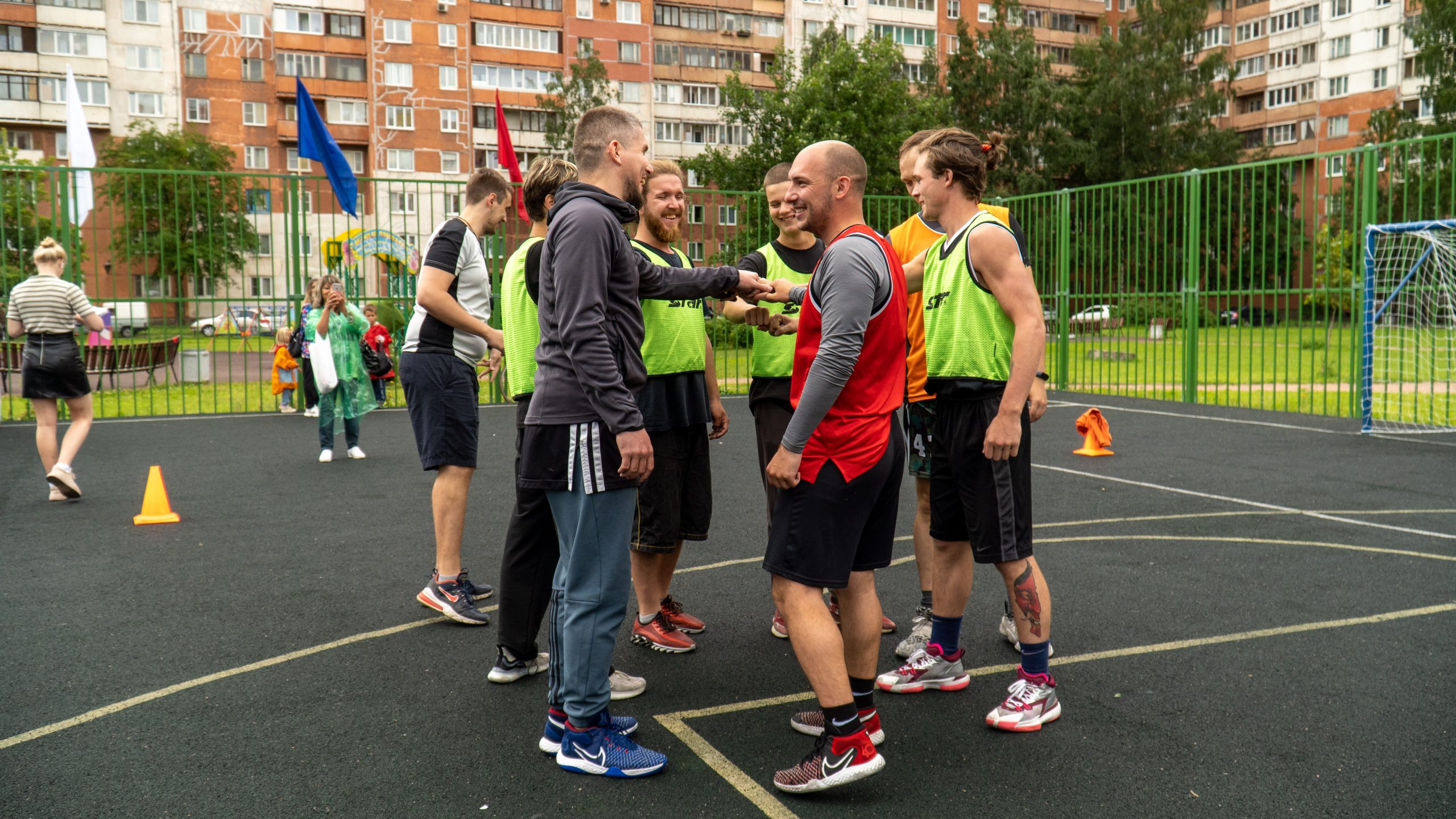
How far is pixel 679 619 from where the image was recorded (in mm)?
4828

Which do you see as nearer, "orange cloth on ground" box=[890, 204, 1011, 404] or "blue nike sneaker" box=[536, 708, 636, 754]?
"blue nike sneaker" box=[536, 708, 636, 754]

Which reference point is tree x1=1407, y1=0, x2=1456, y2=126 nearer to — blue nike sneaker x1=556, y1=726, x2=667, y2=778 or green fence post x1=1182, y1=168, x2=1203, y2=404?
green fence post x1=1182, y1=168, x2=1203, y2=404

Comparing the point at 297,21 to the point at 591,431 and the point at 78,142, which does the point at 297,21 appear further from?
the point at 591,431

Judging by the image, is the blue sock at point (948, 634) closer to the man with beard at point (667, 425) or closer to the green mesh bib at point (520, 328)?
the man with beard at point (667, 425)

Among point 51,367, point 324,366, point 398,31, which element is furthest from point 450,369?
point 398,31

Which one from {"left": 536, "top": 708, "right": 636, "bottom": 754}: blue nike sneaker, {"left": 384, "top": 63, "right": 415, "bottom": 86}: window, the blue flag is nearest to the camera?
{"left": 536, "top": 708, "right": 636, "bottom": 754}: blue nike sneaker

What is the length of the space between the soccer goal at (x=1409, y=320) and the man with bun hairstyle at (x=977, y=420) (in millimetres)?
9322

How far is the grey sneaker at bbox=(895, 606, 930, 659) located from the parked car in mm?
13016

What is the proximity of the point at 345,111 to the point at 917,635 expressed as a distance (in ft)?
189

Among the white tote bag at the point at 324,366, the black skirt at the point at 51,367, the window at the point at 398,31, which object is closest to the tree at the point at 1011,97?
the window at the point at 398,31

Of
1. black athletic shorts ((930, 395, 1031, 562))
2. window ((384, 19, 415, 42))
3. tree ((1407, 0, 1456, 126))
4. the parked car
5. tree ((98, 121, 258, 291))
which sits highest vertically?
window ((384, 19, 415, 42))

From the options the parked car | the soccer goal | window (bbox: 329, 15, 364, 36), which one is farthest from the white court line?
window (bbox: 329, 15, 364, 36)

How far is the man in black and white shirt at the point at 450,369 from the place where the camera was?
4.96 metres

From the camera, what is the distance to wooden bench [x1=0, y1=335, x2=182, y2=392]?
53.7 ft
